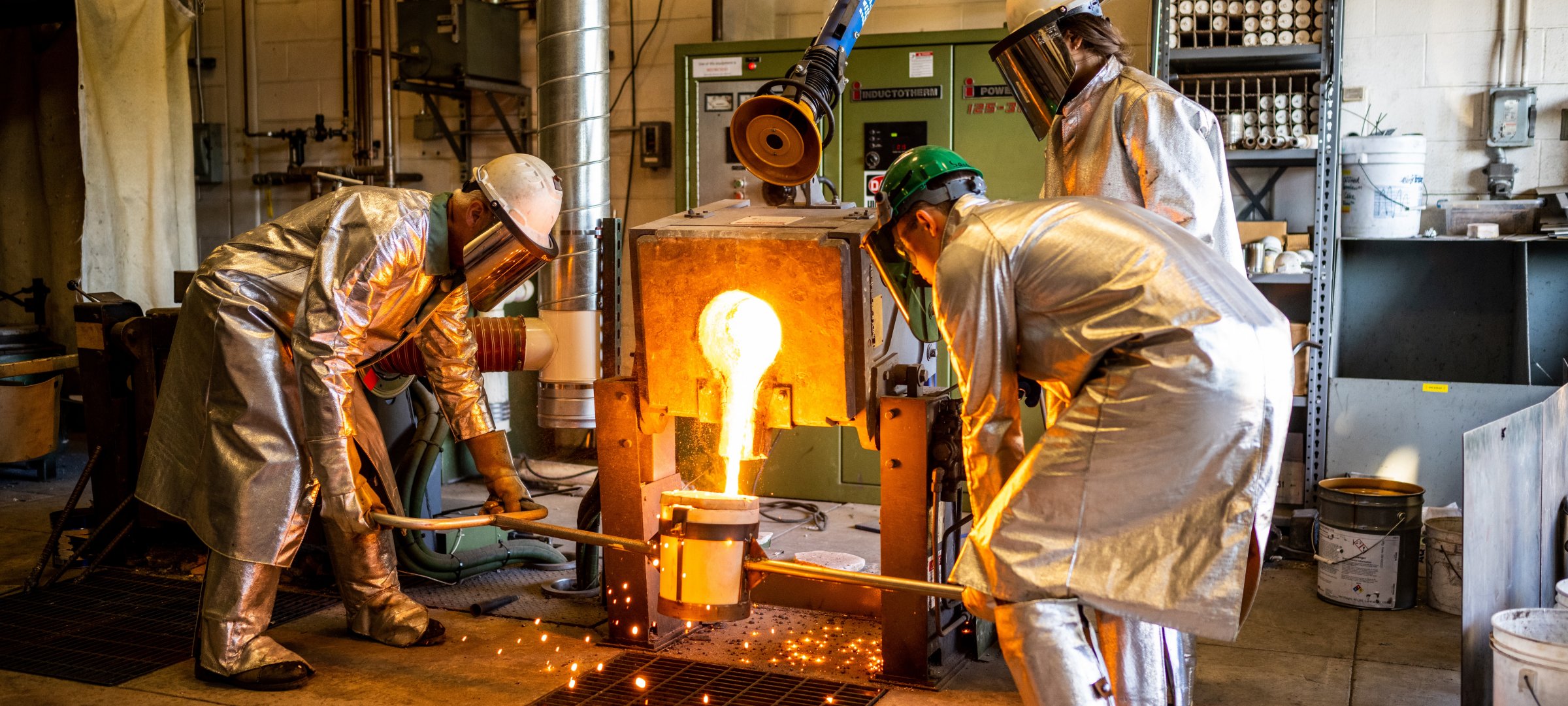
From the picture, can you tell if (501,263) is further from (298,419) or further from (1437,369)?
(1437,369)

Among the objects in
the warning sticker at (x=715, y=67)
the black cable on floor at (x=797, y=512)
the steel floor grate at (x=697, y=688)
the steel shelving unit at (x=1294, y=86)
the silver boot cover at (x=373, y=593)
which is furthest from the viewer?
the warning sticker at (x=715, y=67)

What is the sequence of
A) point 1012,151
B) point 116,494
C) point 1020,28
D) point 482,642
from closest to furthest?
point 1020,28
point 482,642
point 116,494
point 1012,151

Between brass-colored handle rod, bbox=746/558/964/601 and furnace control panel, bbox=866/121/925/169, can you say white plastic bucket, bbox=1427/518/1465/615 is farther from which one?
furnace control panel, bbox=866/121/925/169

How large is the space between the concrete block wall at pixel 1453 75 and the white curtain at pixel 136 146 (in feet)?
17.8

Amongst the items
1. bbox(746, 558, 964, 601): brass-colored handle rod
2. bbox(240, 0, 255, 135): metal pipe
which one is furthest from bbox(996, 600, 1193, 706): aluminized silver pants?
bbox(240, 0, 255, 135): metal pipe

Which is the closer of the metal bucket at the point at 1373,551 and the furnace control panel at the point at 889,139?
the metal bucket at the point at 1373,551

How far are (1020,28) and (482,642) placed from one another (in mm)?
2130

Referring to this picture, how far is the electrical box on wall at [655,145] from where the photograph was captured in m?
6.05

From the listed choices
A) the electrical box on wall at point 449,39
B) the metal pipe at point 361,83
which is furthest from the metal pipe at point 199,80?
the electrical box on wall at point 449,39

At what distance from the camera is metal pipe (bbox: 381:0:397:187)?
644 cm

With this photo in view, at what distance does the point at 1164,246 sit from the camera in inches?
81.7

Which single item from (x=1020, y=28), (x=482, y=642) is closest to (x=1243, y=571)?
(x=1020, y=28)

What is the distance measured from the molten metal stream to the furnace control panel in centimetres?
213

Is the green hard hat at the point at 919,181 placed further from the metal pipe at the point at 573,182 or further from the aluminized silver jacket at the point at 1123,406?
the metal pipe at the point at 573,182
